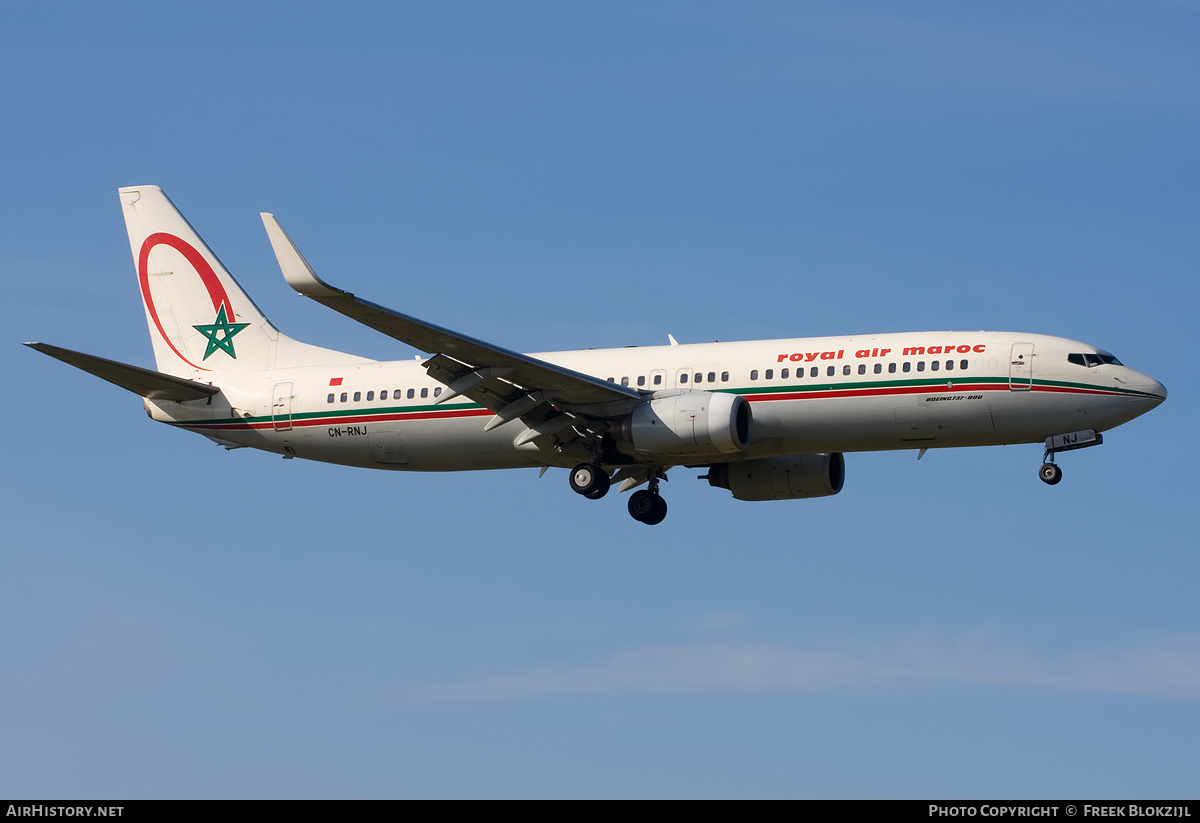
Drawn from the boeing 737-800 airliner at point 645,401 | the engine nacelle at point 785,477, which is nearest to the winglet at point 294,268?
the boeing 737-800 airliner at point 645,401

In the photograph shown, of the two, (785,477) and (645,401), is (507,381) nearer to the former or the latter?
(645,401)

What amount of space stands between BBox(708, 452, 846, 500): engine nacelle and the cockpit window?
8.06 m

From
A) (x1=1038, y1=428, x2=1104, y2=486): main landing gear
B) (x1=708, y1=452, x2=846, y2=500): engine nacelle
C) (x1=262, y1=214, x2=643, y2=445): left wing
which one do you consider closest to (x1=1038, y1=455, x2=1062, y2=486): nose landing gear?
(x1=1038, y1=428, x2=1104, y2=486): main landing gear

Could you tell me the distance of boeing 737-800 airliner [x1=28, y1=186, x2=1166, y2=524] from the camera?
41625 mm

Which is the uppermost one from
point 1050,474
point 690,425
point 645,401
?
point 645,401

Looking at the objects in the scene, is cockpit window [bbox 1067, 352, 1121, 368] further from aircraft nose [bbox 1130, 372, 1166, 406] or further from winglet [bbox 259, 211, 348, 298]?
winglet [bbox 259, 211, 348, 298]

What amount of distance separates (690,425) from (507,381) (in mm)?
4828

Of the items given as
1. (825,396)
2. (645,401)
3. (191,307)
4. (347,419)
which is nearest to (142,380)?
(191,307)

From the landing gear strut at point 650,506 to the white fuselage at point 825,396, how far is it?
2797 mm

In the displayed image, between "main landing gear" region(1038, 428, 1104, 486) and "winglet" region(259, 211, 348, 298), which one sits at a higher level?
"winglet" region(259, 211, 348, 298)

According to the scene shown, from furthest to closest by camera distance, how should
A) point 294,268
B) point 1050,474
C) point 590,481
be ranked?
1. point 590,481
2. point 1050,474
3. point 294,268

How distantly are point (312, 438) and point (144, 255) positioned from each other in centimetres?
949

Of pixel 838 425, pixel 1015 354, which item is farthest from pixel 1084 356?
pixel 838 425

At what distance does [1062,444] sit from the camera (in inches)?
1641
